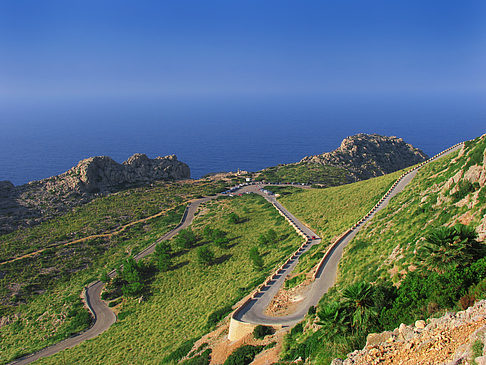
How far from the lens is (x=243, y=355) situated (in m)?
19.0

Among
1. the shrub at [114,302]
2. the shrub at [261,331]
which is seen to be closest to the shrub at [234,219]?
the shrub at [114,302]

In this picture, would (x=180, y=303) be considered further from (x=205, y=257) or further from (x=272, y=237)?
(x=272, y=237)

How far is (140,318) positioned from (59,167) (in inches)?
6792

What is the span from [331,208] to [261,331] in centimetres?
3316

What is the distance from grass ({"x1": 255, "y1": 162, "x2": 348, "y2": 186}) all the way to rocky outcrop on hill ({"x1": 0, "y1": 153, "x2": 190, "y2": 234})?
28371mm

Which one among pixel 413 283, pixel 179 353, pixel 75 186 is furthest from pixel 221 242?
pixel 75 186

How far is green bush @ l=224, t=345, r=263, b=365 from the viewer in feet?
61.1

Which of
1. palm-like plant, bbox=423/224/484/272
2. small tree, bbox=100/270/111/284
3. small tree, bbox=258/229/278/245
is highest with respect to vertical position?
palm-like plant, bbox=423/224/484/272

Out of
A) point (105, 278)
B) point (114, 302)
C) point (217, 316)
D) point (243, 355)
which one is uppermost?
point (243, 355)

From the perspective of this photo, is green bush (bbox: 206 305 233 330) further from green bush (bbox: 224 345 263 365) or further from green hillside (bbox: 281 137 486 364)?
green hillside (bbox: 281 137 486 364)

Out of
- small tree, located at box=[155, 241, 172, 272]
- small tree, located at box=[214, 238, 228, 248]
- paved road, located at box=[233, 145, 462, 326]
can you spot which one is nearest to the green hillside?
paved road, located at box=[233, 145, 462, 326]

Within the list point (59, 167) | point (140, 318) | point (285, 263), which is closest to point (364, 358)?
point (285, 263)

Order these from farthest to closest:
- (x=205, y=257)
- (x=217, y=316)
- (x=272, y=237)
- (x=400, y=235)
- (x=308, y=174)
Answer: (x=308, y=174)
(x=272, y=237)
(x=205, y=257)
(x=217, y=316)
(x=400, y=235)

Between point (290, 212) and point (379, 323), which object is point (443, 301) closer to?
point (379, 323)
